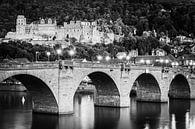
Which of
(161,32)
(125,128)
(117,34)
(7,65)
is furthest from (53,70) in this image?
(161,32)

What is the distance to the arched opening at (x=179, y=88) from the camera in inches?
2694

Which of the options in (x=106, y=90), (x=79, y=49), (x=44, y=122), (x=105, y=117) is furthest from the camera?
(x=79, y=49)

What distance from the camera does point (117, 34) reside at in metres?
174

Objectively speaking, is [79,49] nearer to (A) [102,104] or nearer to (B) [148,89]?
(B) [148,89]

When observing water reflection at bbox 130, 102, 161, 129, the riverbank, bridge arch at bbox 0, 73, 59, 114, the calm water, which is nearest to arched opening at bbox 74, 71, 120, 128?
the calm water

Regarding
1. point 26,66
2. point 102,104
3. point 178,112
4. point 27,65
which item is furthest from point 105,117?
point 26,66

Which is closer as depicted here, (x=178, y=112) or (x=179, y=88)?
(x=178, y=112)

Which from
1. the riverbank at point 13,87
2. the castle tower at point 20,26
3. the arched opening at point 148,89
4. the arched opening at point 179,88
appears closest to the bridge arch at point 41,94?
the arched opening at point 148,89

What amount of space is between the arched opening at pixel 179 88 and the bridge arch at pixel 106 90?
1856 cm

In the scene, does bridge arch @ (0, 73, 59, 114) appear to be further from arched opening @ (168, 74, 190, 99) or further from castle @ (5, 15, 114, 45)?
castle @ (5, 15, 114, 45)

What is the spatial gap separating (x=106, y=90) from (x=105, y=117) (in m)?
5.88

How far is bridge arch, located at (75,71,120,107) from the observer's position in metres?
50.4

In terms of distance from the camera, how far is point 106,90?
51.9 metres

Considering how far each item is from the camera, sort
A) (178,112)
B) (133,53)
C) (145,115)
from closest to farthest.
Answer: (145,115)
(178,112)
(133,53)
